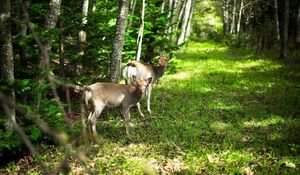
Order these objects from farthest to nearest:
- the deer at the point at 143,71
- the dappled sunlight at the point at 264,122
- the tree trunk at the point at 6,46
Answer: the deer at the point at 143,71
the dappled sunlight at the point at 264,122
the tree trunk at the point at 6,46

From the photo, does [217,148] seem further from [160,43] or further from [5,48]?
[160,43]

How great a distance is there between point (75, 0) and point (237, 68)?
11052 millimetres

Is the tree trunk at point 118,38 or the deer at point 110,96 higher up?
the tree trunk at point 118,38

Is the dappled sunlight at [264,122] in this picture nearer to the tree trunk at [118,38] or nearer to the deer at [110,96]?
the deer at [110,96]

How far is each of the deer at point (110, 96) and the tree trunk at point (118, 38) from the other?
92cm

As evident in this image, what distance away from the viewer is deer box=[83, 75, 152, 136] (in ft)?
25.8

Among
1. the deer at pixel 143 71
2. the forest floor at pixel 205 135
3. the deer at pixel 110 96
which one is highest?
the deer at pixel 143 71

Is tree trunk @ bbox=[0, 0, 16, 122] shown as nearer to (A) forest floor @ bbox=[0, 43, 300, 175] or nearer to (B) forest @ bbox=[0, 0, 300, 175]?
(B) forest @ bbox=[0, 0, 300, 175]

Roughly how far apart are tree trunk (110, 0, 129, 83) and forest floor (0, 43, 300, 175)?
137 centimetres

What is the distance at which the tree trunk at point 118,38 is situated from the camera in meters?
9.40

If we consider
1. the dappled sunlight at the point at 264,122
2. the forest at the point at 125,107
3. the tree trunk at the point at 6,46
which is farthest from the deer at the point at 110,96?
the dappled sunlight at the point at 264,122

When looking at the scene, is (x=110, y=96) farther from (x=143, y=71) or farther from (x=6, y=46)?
(x=6, y=46)

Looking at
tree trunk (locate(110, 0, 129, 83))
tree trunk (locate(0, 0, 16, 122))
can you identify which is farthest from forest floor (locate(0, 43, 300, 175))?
tree trunk (locate(0, 0, 16, 122))

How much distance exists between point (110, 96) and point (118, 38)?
6.71 ft
